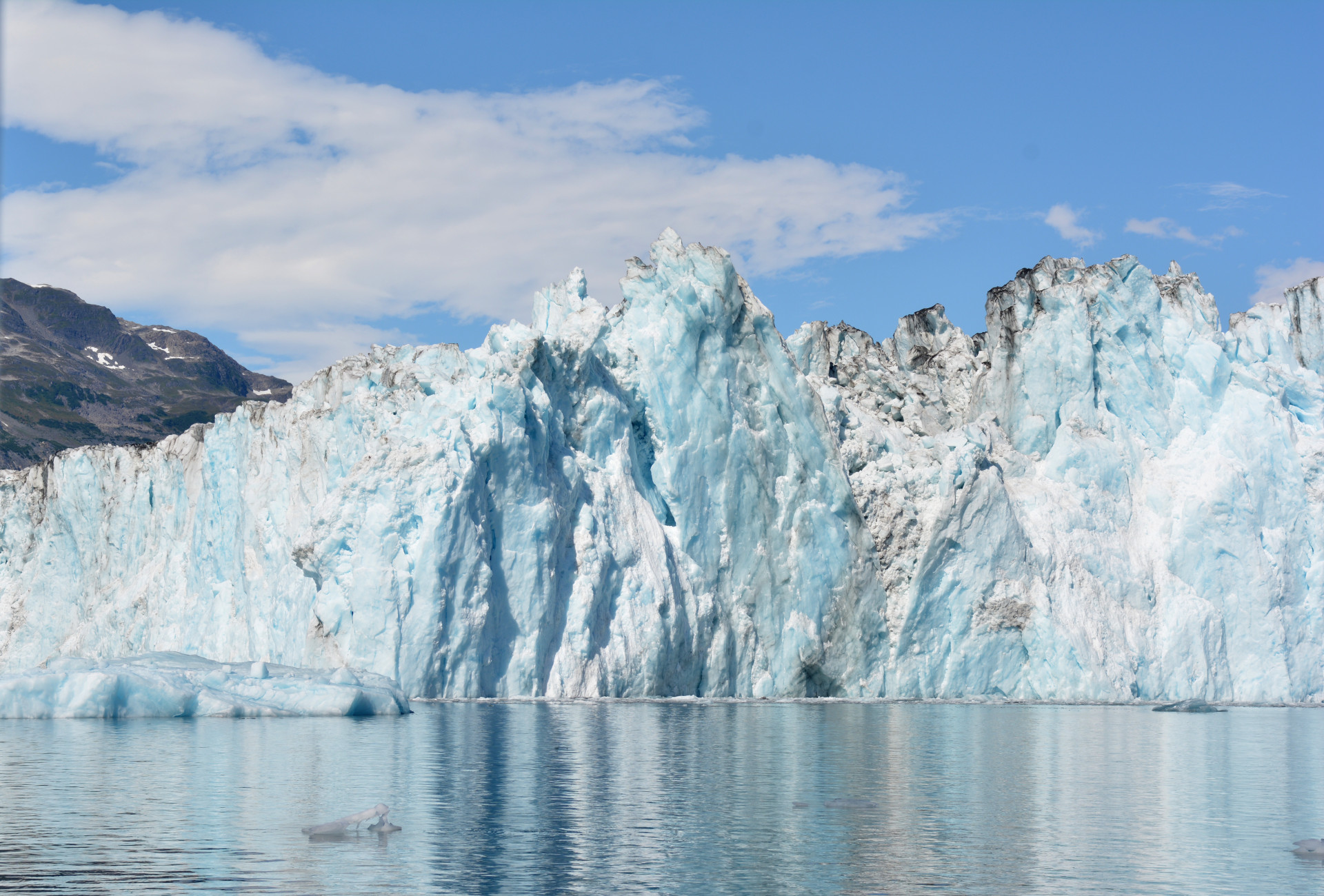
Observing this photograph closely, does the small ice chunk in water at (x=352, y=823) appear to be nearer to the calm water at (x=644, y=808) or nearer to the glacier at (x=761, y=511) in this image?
the calm water at (x=644, y=808)

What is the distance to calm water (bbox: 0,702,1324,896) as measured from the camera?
12953 mm

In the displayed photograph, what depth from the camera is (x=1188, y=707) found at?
39.5 meters

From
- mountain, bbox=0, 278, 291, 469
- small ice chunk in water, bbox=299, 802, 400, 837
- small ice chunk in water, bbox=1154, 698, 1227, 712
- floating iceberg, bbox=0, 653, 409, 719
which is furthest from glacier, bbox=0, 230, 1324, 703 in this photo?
mountain, bbox=0, 278, 291, 469

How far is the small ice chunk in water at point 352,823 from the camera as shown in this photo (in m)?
14.7

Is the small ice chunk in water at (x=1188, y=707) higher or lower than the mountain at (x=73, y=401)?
lower

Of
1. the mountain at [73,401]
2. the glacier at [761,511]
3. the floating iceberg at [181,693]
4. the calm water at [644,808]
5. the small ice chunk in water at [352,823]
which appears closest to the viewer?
the calm water at [644,808]

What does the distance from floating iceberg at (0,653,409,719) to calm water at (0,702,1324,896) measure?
941mm

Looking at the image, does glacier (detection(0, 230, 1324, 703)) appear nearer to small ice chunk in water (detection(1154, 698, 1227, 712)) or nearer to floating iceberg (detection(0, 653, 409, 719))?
small ice chunk in water (detection(1154, 698, 1227, 712))

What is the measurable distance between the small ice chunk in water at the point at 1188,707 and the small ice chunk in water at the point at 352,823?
99.7 feet

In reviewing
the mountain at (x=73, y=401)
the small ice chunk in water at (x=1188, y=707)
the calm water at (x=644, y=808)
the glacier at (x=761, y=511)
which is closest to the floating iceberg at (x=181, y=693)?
the calm water at (x=644, y=808)

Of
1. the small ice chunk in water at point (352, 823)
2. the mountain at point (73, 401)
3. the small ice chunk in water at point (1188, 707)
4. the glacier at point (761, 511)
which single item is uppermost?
the mountain at point (73, 401)

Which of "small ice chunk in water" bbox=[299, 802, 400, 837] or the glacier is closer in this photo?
"small ice chunk in water" bbox=[299, 802, 400, 837]

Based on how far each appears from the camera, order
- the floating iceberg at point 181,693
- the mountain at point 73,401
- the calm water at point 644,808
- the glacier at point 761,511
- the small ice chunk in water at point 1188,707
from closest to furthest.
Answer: the calm water at point 644,808
the floating iceberg at point 181,693
the glacier at point 761,511
the small ice chunk in water at point 1188,707
the mountain at point 73,401

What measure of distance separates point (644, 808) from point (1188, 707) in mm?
27416
